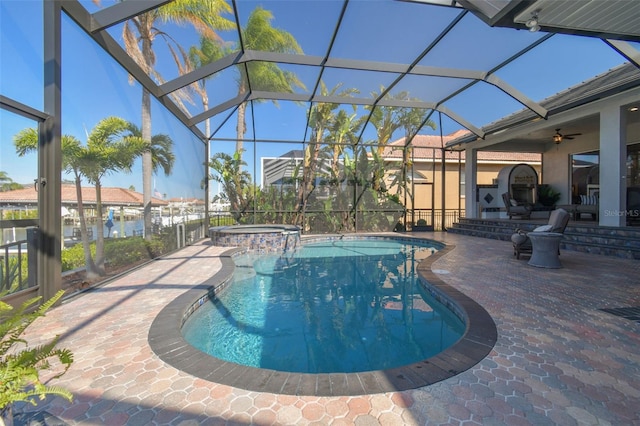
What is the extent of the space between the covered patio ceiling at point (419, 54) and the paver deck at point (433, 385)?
12.4ft

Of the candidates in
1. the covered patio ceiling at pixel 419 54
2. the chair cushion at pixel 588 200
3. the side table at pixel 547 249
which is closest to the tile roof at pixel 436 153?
the covered patio ceiling at pixel 419 54

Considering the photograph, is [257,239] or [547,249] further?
[257,239]

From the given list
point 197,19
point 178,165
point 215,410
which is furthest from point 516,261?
point 197,19

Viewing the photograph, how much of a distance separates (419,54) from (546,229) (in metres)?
4.95

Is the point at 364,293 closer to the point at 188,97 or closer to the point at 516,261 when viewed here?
the point at 516,261

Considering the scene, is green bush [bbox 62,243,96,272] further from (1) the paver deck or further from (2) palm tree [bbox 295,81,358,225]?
(2) palm tree [bbox 295,81,358,225]

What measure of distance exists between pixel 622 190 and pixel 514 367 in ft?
25.6

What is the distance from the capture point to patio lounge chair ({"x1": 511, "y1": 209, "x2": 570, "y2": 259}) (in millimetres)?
6355

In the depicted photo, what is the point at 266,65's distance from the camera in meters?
9.36

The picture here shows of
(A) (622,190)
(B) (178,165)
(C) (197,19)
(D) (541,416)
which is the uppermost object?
(C) (197,19)

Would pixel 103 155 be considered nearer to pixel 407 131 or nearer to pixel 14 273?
pixel 14 273

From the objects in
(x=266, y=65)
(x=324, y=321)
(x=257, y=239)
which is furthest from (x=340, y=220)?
(x=324, y=321)

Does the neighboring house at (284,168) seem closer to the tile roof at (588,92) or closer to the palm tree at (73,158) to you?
the tile roof at (588,92)

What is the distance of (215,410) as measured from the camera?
80.0 inches
